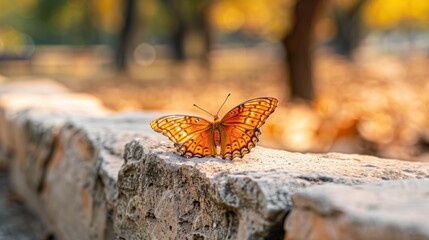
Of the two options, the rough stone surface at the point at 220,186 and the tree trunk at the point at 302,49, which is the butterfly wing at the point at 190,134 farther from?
the tree trunk at the point at 302,49

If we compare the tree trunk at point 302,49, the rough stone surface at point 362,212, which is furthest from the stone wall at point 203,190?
the tree trunk at point 302,49

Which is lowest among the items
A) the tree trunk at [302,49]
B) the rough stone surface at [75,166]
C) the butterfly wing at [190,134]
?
the rough stone surface at [75,166]

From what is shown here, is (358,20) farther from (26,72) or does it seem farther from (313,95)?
(313,95)

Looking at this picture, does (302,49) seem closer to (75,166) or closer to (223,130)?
(75,166)

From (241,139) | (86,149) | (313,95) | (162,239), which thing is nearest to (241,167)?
(241,139)

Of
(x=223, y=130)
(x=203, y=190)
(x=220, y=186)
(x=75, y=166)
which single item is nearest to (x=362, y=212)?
(x=220, y=186)

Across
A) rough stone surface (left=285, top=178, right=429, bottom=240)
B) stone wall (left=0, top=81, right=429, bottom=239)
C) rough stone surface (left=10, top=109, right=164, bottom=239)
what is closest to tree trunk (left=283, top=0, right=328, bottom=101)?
rough stone surface (left=10, top=109, right=164, bottom=239)

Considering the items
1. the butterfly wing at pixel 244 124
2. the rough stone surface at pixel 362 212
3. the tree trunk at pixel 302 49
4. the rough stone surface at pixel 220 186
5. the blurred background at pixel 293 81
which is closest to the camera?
the rough stone surface at pixel 362 212

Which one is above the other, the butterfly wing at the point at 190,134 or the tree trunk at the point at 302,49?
the tree trunk at the point at 302,49
